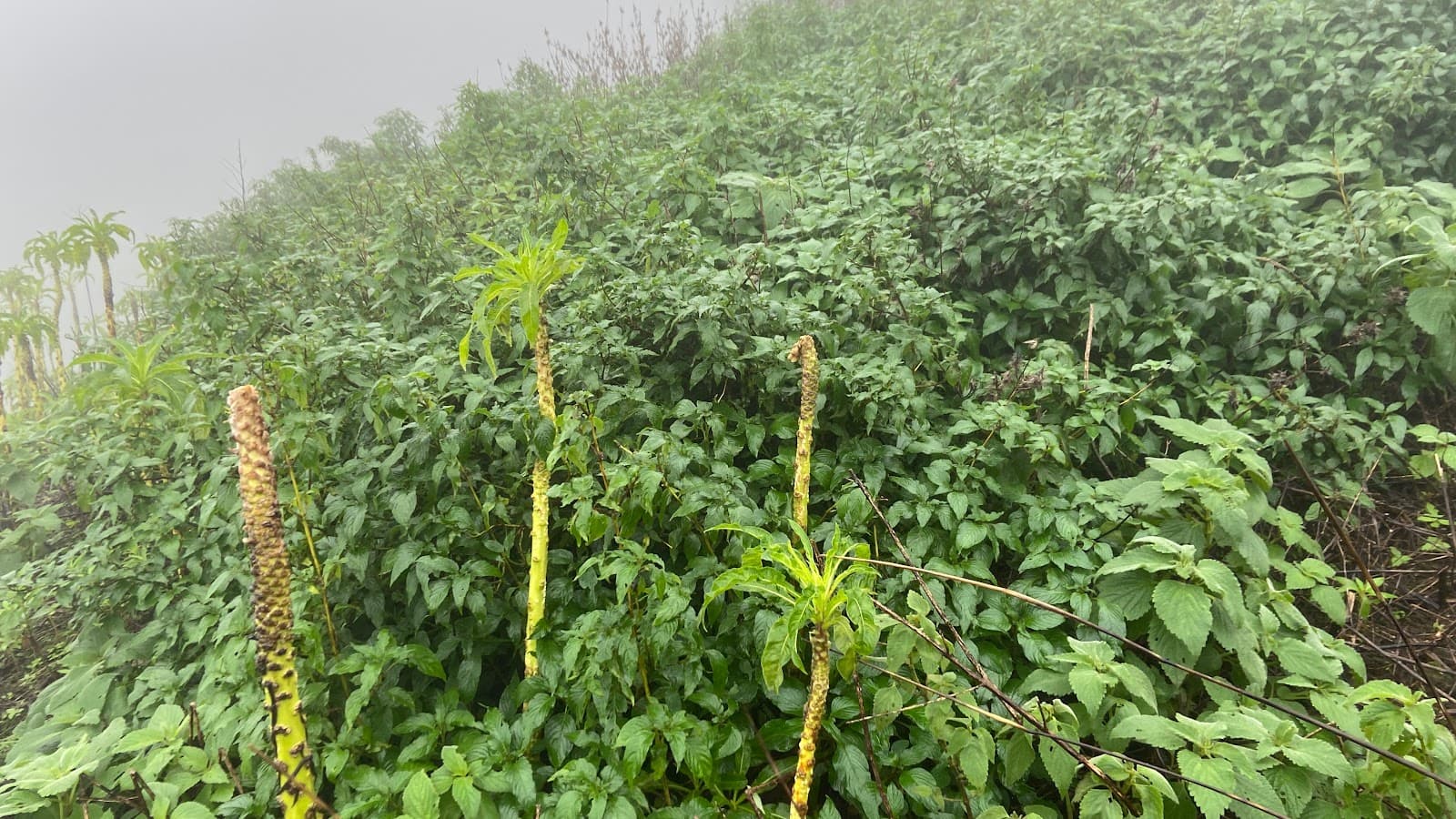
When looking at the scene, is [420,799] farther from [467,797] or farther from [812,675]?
[812,675]

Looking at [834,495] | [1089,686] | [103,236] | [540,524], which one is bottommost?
[1089,686]

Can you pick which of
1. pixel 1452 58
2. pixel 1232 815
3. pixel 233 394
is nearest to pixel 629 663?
pixel 233 394

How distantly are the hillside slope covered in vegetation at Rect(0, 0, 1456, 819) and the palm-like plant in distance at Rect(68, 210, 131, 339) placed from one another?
76.4 inches

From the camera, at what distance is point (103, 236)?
530 cm

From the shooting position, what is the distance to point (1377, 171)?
139 inches

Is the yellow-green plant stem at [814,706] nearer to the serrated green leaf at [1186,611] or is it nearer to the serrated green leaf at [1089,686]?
the serrated green leaf at [1089,686]

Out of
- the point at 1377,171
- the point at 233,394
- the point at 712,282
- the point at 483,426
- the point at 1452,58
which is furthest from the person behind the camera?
the point at 1452,58

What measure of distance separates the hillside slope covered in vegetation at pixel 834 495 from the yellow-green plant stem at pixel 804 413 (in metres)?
0.02

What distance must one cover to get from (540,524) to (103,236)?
20.8 ft

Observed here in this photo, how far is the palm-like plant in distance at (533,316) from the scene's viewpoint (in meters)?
1.71

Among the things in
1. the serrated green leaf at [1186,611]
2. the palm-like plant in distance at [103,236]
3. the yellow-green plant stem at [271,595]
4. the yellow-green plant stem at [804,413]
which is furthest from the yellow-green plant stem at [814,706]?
the palm-like plant in distance at [103,236]

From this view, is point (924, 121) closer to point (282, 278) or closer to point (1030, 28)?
point (1030, 28)

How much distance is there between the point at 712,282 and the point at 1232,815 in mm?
2604

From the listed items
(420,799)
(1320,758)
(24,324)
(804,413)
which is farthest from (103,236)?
(1320,758)
